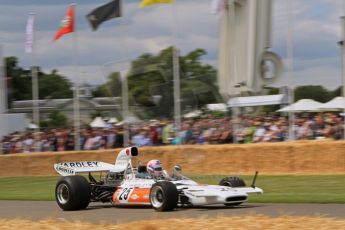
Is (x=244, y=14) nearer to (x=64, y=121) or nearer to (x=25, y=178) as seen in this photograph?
(x=25, y=178)

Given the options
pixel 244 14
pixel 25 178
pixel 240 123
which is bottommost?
pixel 25 178

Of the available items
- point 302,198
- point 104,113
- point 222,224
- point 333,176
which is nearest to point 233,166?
point 333,176

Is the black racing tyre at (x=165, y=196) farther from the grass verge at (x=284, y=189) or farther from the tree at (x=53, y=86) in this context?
the tree at (x=53, y=86)

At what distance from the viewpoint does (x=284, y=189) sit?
18.7 metres

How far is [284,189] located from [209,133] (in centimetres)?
835

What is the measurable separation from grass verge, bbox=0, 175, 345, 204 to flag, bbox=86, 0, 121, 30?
7.56 meters

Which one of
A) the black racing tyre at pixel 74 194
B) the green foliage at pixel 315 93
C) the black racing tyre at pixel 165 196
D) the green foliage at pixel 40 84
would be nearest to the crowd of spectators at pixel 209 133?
the black racing tyre at pixel 74 194

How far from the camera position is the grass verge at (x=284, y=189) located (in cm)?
1588

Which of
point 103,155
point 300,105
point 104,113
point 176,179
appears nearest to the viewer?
point 176,179

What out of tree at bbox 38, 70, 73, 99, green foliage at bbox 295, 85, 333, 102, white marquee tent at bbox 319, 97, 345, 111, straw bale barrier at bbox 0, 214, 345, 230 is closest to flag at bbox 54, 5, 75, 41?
white marquee tent at bbox 319, 97, 345, 111

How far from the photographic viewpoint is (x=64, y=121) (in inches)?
3000

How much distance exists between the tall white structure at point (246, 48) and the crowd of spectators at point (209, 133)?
8.77m

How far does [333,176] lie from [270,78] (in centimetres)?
1728

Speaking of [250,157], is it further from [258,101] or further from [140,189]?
[140,189]
